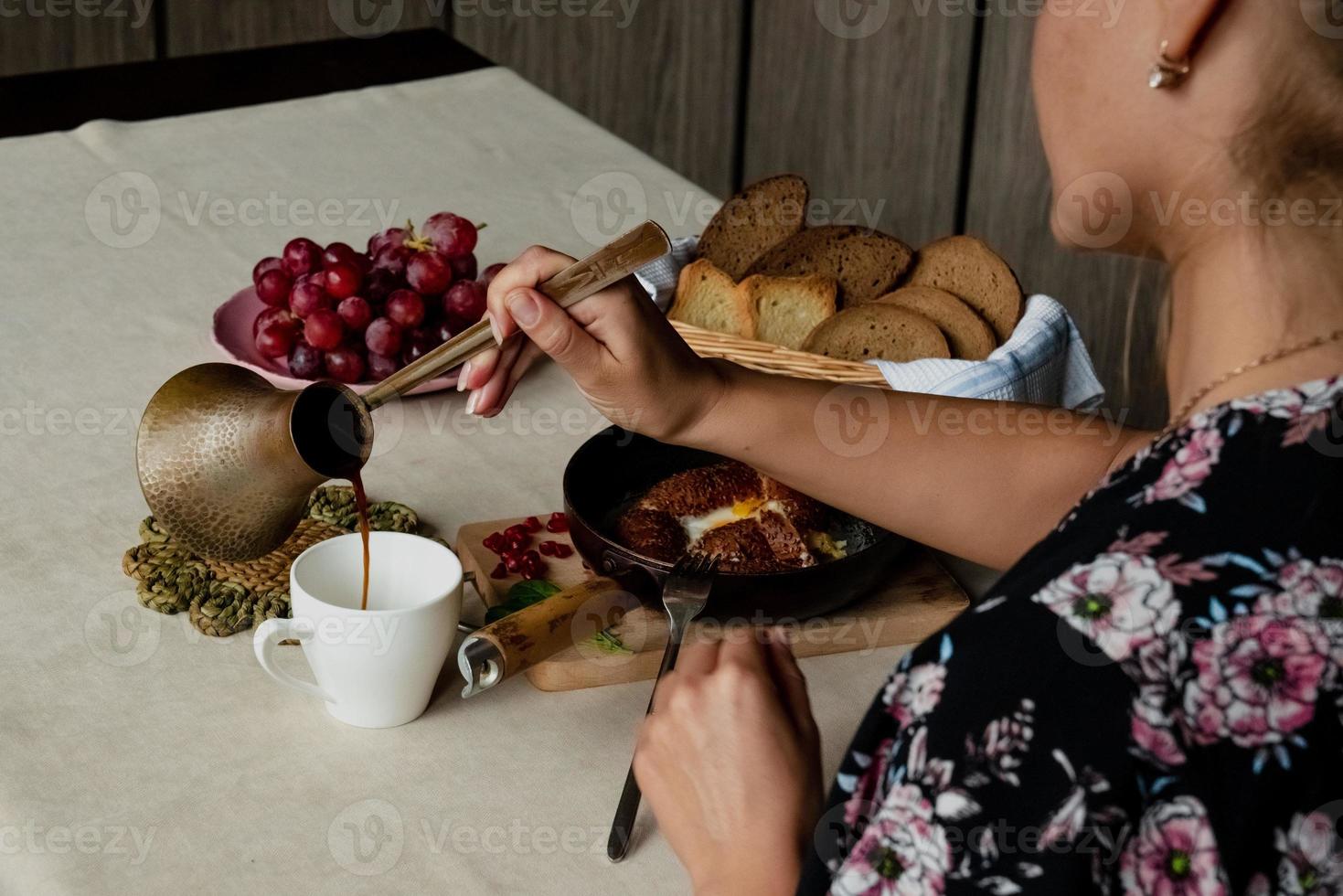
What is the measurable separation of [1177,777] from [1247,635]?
71 millimetres

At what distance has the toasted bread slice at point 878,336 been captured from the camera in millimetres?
1416

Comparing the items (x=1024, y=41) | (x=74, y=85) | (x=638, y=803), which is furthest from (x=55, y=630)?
(x=1024, y=41)

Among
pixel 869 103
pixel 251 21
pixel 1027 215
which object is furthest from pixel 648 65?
pixel 1027 215

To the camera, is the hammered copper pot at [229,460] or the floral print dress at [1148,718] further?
the hammered copper pot at [229,460]

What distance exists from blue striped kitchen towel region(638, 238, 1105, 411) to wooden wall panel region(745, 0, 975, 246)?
160 cm

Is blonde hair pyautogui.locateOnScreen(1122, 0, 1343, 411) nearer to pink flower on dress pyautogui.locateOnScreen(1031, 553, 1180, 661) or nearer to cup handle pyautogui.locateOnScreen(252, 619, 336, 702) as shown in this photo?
pink flower on dress pyautogui.locateOnScreen(1031, 553, 1180, 661)

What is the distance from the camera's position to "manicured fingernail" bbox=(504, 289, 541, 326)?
1070 millimetres

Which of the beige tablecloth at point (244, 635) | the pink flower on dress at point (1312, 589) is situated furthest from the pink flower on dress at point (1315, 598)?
the beige tablecloth at point (244, 635)

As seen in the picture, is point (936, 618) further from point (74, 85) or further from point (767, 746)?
point (74, 85)

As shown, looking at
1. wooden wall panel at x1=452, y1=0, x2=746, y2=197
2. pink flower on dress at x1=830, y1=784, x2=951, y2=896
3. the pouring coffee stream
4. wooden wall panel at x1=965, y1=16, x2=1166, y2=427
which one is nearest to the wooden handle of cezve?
the pouring coffee stream

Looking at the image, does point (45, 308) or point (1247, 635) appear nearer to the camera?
point (1247, 635)

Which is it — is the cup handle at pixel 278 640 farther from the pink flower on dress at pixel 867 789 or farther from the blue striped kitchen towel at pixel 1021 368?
the blue striped kitchen towel at pixel 1021 368

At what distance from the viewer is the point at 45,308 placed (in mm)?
1564

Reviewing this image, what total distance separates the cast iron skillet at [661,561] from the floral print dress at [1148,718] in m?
0.38
